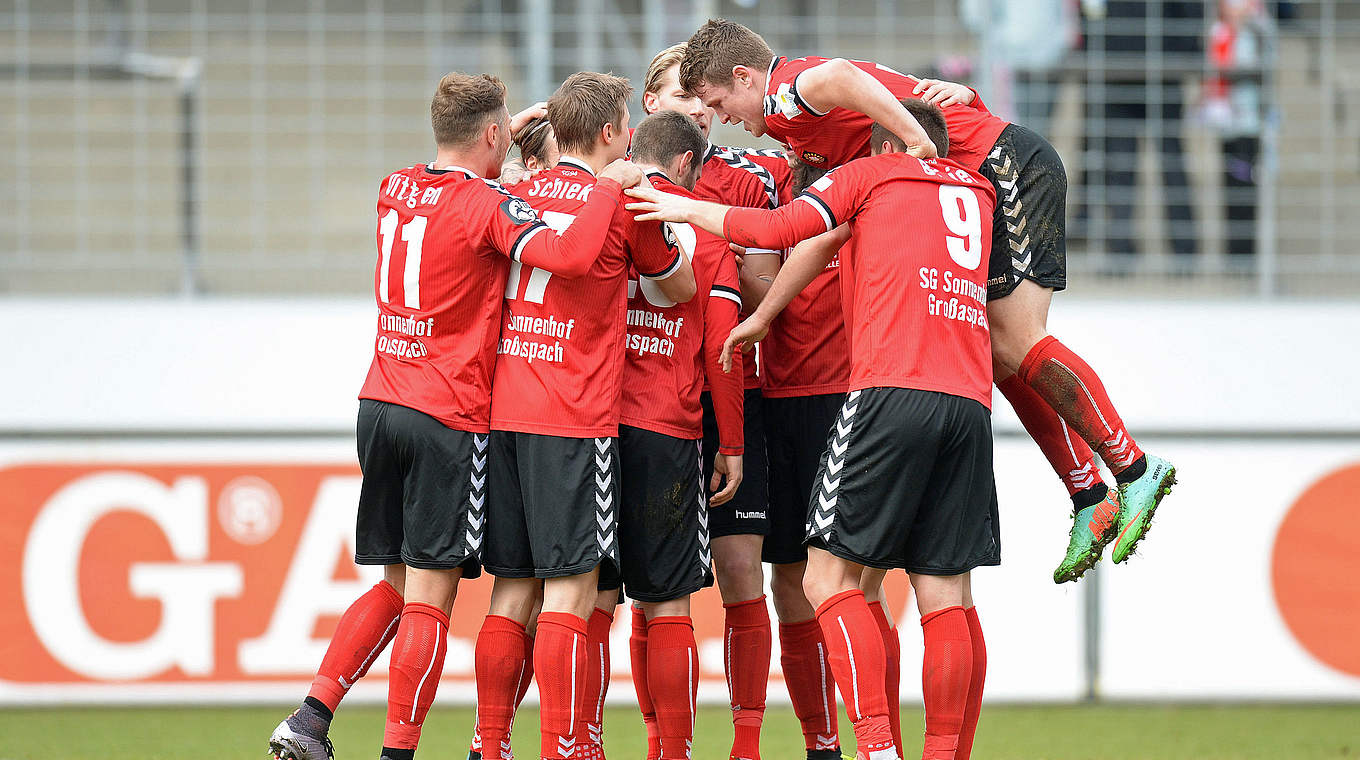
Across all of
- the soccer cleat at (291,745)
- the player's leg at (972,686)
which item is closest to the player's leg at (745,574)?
the player's leg at (972,686)

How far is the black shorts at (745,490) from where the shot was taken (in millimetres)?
4891

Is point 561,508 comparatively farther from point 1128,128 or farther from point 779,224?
point 1128,128

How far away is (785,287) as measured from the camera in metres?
4.54

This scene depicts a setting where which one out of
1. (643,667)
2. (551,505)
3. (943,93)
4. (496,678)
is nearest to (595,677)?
(643,667)

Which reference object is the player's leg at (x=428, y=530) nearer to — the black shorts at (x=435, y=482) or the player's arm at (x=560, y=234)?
the black shorts at (x=435, y=482)

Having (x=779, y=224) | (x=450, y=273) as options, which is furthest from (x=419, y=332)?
(x=779, y=224)

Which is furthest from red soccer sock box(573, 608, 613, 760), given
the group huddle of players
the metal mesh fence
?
the metal mesh fence

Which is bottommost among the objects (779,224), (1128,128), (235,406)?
(235,406)

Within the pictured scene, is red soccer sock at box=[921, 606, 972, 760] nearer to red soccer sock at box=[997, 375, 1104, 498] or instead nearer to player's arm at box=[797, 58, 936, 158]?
red soccer sock at box=[997, 375, 1104, 498]

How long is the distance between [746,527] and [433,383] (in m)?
1.17

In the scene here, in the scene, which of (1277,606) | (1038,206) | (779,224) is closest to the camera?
(779,224)

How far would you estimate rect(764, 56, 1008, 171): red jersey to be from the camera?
4.54 m

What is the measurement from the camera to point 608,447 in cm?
438

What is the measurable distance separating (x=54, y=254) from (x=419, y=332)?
Answer: 15.3ft
